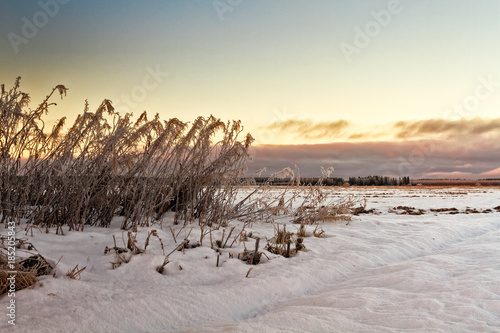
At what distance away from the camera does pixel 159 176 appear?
5.09 metres

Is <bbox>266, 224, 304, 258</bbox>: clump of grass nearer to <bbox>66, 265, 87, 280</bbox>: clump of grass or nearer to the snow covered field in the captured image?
the snow covered field

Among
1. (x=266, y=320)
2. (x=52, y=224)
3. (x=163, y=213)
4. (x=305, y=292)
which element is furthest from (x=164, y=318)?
(x=163, y=213)

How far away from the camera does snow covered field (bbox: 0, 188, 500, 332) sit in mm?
2305

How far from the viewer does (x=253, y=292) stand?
3.02m

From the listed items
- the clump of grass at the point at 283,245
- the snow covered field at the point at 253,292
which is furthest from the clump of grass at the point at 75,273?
the clump of grass at the point at 283,245

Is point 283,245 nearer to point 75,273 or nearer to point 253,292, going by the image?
point 253,292

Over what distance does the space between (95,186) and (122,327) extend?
2775 millimetres

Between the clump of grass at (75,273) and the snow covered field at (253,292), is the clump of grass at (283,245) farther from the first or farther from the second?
the clump of grass at (75,273)

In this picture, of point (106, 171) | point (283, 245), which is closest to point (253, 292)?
point (283, 245)

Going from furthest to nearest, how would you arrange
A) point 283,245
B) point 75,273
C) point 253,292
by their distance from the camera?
point 283,245 < point 253,292 < point 75,273

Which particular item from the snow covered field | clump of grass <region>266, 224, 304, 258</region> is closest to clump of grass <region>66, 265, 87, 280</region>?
the snow covered field

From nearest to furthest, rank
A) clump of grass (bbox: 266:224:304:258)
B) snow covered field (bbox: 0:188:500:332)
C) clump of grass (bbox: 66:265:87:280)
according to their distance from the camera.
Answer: snow covered field (bbox: 0:188:500:332) → clump of grass (bbox: 66:265:87:280) → clump of grass (bbox: 266:224:304:258)

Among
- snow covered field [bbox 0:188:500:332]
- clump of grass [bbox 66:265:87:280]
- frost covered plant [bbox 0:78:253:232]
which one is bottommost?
snow covered field [bbox 0:188:500:332]

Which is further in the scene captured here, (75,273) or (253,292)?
(253,292)
